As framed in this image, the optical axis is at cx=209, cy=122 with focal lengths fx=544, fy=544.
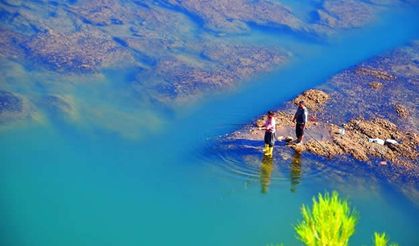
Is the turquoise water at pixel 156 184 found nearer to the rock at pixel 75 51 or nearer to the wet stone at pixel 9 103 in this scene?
the wet stone at pixel 9 103

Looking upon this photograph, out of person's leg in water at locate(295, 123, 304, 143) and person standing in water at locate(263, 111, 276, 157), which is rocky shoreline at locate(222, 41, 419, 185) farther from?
person standing in water at locate(263, 111, 276, 157)

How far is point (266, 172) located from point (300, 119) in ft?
4.81

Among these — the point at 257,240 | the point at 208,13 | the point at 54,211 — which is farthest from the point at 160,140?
the point at 208,13

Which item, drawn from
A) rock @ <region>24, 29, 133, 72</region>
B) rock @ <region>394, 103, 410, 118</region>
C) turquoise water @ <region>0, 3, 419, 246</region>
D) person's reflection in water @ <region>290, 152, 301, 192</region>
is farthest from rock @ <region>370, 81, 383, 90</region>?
rock @ <region>24, 29, 133, 72</region>

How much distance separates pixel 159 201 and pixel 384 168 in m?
5.19

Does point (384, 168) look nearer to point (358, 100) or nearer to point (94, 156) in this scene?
point (358, 100)

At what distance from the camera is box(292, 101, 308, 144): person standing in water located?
12.4 meters

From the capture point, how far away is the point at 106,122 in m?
14.8

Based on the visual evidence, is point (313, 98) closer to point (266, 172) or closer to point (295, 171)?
point (295, 171)

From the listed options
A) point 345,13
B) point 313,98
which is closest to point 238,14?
point 345,13

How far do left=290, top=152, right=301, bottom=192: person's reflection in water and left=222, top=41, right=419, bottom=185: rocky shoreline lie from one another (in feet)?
0.96

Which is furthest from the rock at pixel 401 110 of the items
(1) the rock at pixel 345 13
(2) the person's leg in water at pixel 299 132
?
(1) the rock at pixel 345 13

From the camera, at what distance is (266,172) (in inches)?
482

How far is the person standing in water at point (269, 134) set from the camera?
12.0 metres
